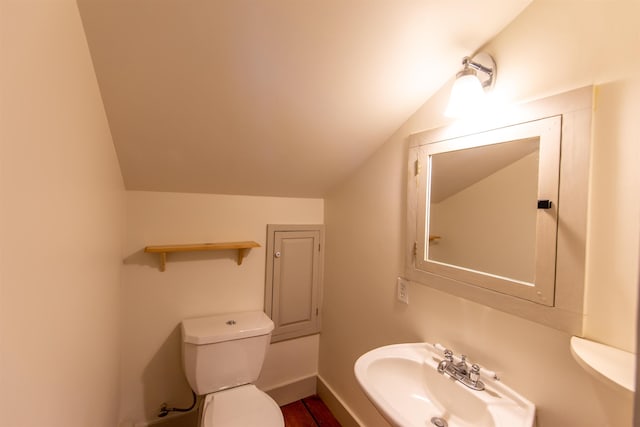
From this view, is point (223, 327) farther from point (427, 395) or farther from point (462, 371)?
point (462, 371)

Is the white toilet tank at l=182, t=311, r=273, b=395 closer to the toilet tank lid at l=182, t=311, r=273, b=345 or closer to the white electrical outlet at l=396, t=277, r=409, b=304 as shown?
the toilet tank lid at l=182, t=311, r=273, b=345

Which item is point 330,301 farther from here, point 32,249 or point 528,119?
point 32,249

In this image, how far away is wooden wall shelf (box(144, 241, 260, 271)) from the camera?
1612mm

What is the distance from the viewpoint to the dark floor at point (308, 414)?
193cm

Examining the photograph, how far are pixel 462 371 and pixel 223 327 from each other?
123cm

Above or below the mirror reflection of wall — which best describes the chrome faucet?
below

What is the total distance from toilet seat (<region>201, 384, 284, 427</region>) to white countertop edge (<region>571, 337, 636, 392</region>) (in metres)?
1.24

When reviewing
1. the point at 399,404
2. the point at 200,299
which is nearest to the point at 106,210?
the point at 200,299

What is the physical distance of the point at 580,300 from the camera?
0.86m

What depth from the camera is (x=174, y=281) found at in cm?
176

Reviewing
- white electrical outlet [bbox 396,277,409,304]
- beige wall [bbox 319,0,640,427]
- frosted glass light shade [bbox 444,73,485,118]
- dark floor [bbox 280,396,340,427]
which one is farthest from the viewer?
dark floor [bbox 280,396,340,427]

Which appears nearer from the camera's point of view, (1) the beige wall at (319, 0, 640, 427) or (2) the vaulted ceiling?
(1) the beige wall at (319, 0, 640, 427)


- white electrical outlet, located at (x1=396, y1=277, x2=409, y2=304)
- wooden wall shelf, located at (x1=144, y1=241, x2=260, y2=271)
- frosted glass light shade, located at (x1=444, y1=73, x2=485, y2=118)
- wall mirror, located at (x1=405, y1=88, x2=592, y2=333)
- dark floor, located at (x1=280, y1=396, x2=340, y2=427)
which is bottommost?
dark floor, located at (x1=280, y1=396, x2=340, y2=427)

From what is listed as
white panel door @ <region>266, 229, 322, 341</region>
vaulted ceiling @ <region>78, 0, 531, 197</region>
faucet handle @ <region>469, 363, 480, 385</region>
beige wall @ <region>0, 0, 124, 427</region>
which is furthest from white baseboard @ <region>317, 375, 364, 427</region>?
vaulted ceiling @ <region>78, 0, 531, 197</region>
